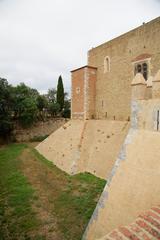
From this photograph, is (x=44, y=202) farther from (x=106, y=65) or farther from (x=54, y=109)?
(x=54, y=109)

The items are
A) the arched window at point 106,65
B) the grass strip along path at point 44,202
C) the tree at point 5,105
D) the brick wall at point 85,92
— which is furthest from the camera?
the tree at point 5,105

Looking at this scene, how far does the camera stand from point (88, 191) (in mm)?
9289

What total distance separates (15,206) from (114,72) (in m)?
12.4

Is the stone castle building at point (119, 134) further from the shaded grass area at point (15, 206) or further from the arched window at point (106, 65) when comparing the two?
the shaded grass area at point (15, 206)

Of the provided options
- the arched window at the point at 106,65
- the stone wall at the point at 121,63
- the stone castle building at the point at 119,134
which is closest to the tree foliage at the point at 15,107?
the stone castle building at the point at 119,134

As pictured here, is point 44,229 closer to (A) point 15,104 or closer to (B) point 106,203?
(B) point 106,203

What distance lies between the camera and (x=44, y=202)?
27.6 feet

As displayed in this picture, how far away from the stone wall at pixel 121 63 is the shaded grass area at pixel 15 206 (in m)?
9.06

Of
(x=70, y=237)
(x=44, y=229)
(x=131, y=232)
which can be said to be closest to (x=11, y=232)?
(x=44, y=229)

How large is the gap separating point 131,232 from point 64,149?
11.2 meters

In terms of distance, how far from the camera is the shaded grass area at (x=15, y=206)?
6510 mm

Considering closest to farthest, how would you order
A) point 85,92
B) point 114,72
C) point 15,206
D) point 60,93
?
point 15,206 < point 114,72 < point 85,92 < point 60,93

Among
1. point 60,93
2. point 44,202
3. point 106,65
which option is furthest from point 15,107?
point 44,202

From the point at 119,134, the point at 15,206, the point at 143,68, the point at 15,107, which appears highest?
the point at 143,68
